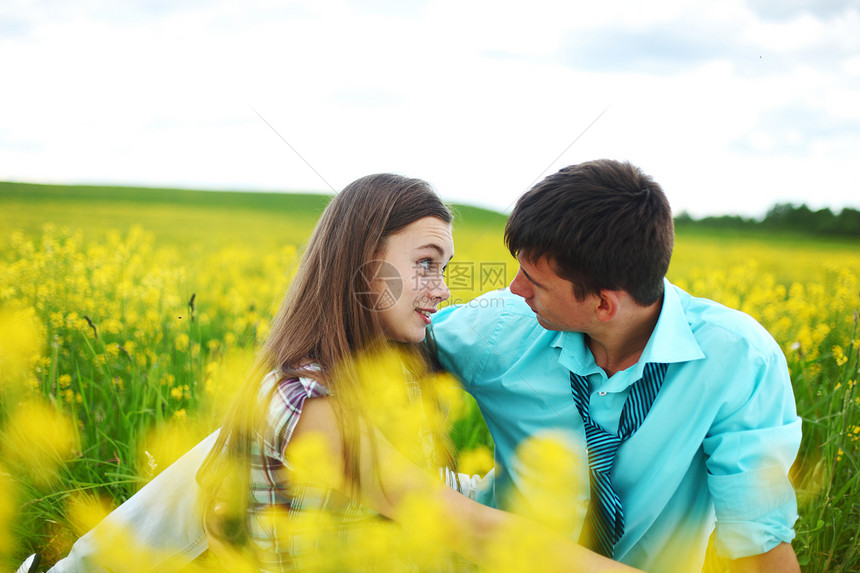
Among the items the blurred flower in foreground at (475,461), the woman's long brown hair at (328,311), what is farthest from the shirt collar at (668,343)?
the woman's long brown hair at (328,311)

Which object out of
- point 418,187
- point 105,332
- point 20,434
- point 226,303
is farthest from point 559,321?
point 226,303

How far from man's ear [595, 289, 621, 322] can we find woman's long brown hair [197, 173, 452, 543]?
0.63 meters

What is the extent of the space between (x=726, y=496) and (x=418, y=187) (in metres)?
1.42

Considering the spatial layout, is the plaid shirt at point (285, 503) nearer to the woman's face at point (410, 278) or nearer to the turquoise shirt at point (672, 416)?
the woman's face at point (410, 278)

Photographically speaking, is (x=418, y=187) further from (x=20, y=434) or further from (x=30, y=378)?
(x=30, y=378)

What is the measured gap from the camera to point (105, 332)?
10.9 feet

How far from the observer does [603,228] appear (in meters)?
1.89

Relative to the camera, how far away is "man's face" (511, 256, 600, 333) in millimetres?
1968

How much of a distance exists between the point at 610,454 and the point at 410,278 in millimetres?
911

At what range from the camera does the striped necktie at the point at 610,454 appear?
1.87 meters

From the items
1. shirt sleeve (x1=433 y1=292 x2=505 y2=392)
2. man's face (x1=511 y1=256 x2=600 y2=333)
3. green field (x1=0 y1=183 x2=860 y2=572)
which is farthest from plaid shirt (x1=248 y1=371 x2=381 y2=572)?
man's face (x1=511 y1=256 x2=600 y2=333)

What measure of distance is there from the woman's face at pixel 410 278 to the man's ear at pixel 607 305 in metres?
0.54

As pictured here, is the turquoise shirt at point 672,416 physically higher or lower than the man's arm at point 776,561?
higher

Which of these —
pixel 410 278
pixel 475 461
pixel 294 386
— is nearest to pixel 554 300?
pixel 410 278
